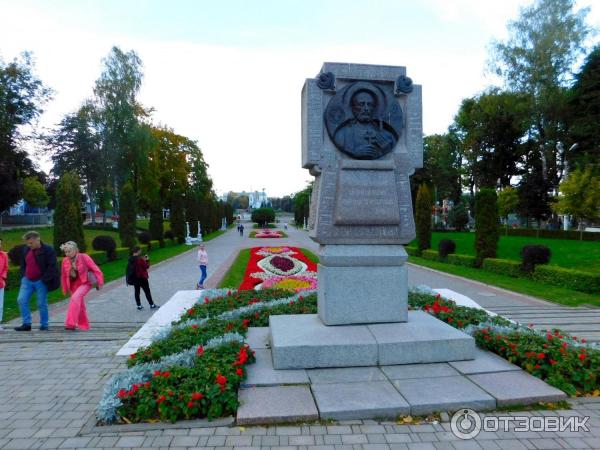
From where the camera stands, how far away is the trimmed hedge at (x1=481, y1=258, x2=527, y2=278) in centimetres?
1570

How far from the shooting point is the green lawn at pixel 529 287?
1147 cm

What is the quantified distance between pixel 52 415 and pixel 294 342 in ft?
8.57

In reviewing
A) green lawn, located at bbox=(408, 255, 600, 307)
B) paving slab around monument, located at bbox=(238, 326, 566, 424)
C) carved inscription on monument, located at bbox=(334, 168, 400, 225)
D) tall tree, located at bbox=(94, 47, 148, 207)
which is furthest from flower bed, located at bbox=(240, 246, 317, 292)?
tall tree, located at bbox=(94, 47, 148, 207)

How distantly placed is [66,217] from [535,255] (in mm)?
18410

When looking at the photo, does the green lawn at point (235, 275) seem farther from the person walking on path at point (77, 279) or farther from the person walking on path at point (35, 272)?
the person walking on path at point (35, 272)

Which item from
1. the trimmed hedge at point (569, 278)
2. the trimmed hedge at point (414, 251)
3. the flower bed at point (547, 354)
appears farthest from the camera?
the trimmed hedge at point (414, 251)

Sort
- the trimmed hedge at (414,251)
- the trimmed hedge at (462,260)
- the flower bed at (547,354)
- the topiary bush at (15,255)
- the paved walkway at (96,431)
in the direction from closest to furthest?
the paved walkway at (96,431) → the flower bed at (547,354) → the topiary bush at (15,255) → the trimmed hedge at (462,260) → the trimmed hedge at (414,251)

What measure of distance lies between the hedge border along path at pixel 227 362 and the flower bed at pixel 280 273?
17.4 feet

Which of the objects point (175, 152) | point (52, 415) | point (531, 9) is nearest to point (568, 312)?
point (52, 415)

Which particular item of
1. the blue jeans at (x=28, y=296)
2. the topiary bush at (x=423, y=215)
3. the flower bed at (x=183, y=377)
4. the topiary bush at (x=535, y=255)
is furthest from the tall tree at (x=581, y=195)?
the blue jeans at (x=28, y=296)

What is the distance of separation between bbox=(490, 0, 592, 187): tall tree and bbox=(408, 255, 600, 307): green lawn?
18.8 meters

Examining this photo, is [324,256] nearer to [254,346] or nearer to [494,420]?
[254,346]

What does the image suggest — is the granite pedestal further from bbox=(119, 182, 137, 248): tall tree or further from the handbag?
bbox=(119, 182, 137, 248): tall tree

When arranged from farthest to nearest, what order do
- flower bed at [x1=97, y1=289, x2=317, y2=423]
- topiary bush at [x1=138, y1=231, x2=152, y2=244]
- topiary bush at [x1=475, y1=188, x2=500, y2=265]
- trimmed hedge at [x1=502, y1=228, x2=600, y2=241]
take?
1. trimmed hedge at [x1=502, y1=228, x2=600, y2=241]
2. topiary bush at [x1=138, y1=231, x2=152, y2=244]
3. topiary bush at [x1=475, y1=188, x2=500, y2=265]
4. flower bed at [x1=97, y1=289, x2=317, y2=423]
